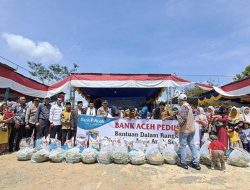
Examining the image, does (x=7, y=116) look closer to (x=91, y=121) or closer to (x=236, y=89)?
(x=91, y=121)

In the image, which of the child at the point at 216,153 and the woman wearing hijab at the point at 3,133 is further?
the woman wearing hijab at the point at 3,133

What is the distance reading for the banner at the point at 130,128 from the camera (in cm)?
774

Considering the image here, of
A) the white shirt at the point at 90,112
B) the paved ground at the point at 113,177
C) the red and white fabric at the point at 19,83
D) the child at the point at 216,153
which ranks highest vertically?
the red and white fabric at the point at 19,83

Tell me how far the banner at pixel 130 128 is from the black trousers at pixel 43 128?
1035mm

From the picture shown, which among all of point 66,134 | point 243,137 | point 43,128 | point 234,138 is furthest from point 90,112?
point 243,137

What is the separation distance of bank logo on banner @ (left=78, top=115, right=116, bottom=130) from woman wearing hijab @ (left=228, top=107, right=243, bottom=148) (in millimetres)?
3650

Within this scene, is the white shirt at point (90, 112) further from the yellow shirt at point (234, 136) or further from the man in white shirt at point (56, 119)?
the yellow shirt at point (234, 136)

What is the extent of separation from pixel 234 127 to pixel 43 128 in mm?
5934

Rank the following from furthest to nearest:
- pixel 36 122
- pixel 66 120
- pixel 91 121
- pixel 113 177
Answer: pixel 36 122 → pixel 91 121 → pixel 66 120 → pixel 113 177

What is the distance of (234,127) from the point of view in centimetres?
838

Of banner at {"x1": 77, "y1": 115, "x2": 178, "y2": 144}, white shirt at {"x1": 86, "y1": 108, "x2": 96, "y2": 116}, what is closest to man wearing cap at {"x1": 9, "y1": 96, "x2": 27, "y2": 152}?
banner at {"x1": 77, "y1": 115, "x2": 178, "y2": 144}

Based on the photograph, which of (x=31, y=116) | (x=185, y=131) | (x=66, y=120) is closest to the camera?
(x=185, y=131)

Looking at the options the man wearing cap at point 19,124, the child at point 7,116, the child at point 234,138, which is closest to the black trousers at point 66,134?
the man wearing cap at point 19,124

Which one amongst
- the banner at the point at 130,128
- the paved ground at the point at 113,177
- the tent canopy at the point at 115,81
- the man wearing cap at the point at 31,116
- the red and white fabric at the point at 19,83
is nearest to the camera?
the paved ground at the point at 113,177
